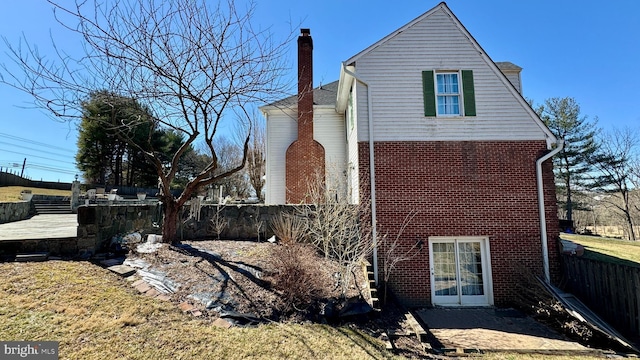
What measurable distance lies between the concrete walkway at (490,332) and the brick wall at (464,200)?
2.67 ft

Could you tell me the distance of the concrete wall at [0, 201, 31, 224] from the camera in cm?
1218

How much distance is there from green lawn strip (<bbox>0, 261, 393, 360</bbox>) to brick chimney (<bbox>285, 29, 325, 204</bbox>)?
832 cm

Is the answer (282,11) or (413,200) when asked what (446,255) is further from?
(282,11)

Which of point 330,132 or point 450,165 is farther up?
point 330,132

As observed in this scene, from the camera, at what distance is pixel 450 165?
912 cm

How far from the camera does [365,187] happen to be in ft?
29.9

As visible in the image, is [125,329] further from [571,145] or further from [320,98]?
[571,145]

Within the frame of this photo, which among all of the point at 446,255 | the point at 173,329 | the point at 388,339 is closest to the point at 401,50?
the point at 446,255

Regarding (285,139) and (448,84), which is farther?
(285,139)

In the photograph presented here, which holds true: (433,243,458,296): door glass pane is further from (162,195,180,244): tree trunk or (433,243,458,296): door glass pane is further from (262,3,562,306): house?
(162,195,180,244): tree trunk

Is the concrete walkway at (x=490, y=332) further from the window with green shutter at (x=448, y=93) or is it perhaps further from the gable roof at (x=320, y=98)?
the gable roof at (x=320, y=98)

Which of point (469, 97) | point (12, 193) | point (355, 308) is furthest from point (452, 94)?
point (12, 193)

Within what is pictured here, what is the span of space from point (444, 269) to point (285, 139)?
346 inches

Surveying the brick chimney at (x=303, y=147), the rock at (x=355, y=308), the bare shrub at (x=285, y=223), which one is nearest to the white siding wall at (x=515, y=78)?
the brick chimney at (x=303, y=147)
